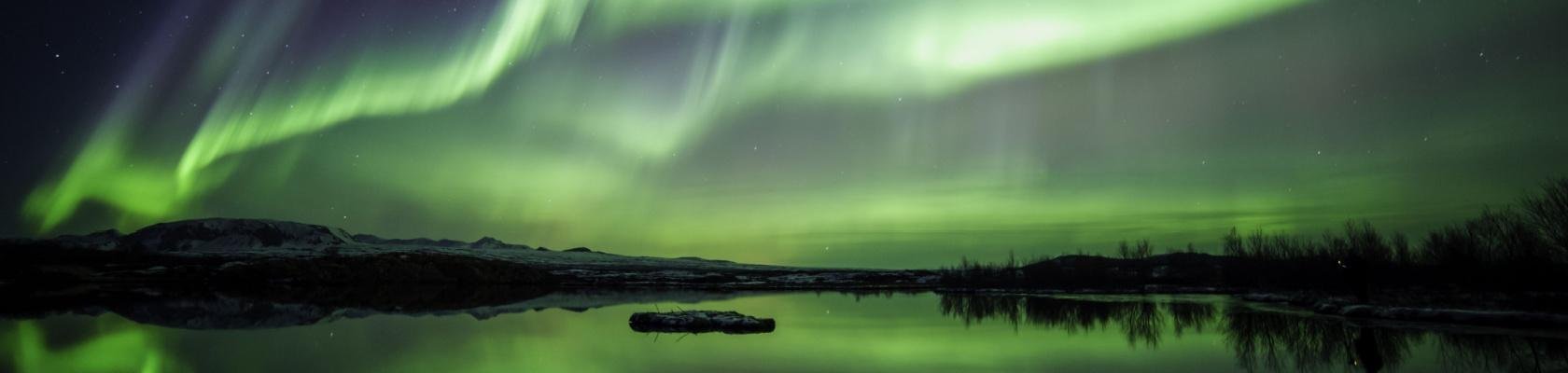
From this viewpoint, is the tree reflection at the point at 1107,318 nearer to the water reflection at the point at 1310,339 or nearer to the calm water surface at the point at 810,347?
the water reflection at the point at 1310,339

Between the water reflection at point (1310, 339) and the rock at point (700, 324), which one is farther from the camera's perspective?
the rock at point (700, 324)

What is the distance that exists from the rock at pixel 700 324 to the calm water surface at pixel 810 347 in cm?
113

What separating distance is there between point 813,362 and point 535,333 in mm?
14855

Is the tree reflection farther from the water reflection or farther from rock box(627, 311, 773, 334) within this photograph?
rock box(627, 311, 773, 334)

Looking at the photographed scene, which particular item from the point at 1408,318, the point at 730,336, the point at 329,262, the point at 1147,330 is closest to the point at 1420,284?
the point at 1408,318

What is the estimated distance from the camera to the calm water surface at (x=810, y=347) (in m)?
21.2

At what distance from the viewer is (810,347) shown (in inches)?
1062

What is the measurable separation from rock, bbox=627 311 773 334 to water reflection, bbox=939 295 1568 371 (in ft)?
38.6

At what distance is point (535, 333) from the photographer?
32.7 meters

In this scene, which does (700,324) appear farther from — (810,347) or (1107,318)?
(1107,318)

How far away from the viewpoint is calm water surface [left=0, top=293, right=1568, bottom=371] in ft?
69.6

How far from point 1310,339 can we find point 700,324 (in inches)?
821

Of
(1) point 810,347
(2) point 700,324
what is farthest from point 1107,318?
(2) point 700,324

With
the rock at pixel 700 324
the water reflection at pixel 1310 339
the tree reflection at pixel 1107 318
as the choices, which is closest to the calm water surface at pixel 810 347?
the water reflection at pixel 1310 339
